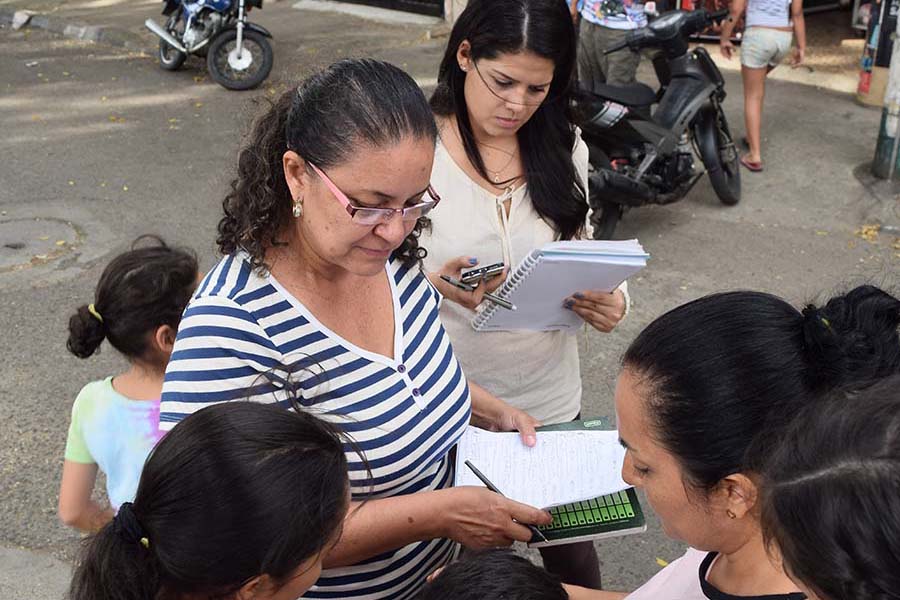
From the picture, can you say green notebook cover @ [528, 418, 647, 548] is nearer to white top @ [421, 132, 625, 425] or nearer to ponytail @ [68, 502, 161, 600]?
white top @ [421, 132, 625, 425]

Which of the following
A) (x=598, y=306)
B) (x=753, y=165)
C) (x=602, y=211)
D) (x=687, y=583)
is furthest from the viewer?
(x=753, y=165)

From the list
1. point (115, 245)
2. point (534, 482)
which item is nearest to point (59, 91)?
point (115, 245)

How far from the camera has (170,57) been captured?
908 cm

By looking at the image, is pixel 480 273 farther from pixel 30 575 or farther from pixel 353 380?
pixel 30 575

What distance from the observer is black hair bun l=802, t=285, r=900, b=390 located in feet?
5.05

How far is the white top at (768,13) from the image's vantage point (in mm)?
6652

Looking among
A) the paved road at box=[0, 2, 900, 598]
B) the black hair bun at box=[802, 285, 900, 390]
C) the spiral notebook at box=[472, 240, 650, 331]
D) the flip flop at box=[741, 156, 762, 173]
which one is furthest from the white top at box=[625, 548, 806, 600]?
the flip flop at box=[741, 156, 762, 173]

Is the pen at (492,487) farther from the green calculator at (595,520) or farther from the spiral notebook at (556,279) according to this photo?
the spiral notebook at (556,279)

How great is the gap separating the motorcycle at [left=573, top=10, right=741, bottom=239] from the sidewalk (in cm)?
332

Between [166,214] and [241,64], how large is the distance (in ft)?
9.18

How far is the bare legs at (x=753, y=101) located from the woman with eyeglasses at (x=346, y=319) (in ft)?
18.1

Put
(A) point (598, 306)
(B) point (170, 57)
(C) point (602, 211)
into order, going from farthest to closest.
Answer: (B) point (170, 57) → (C) point (602, 211) → (A) point (598, 306)

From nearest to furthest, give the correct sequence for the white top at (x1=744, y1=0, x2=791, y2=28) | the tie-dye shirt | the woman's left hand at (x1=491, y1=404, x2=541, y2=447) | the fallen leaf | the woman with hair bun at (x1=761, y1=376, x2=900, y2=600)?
the woman with hair bun at (x1=761, y1=376, x2=900, y2=600)
the woman's left hand at (x1=491, y1=404, x2=541, y2=447)
the tie-dye shirt
the fallen leaf
the white top at (x1=744, y1=0, x2=791, y2=28)

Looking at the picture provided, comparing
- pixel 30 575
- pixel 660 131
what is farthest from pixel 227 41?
pixel 30 575
